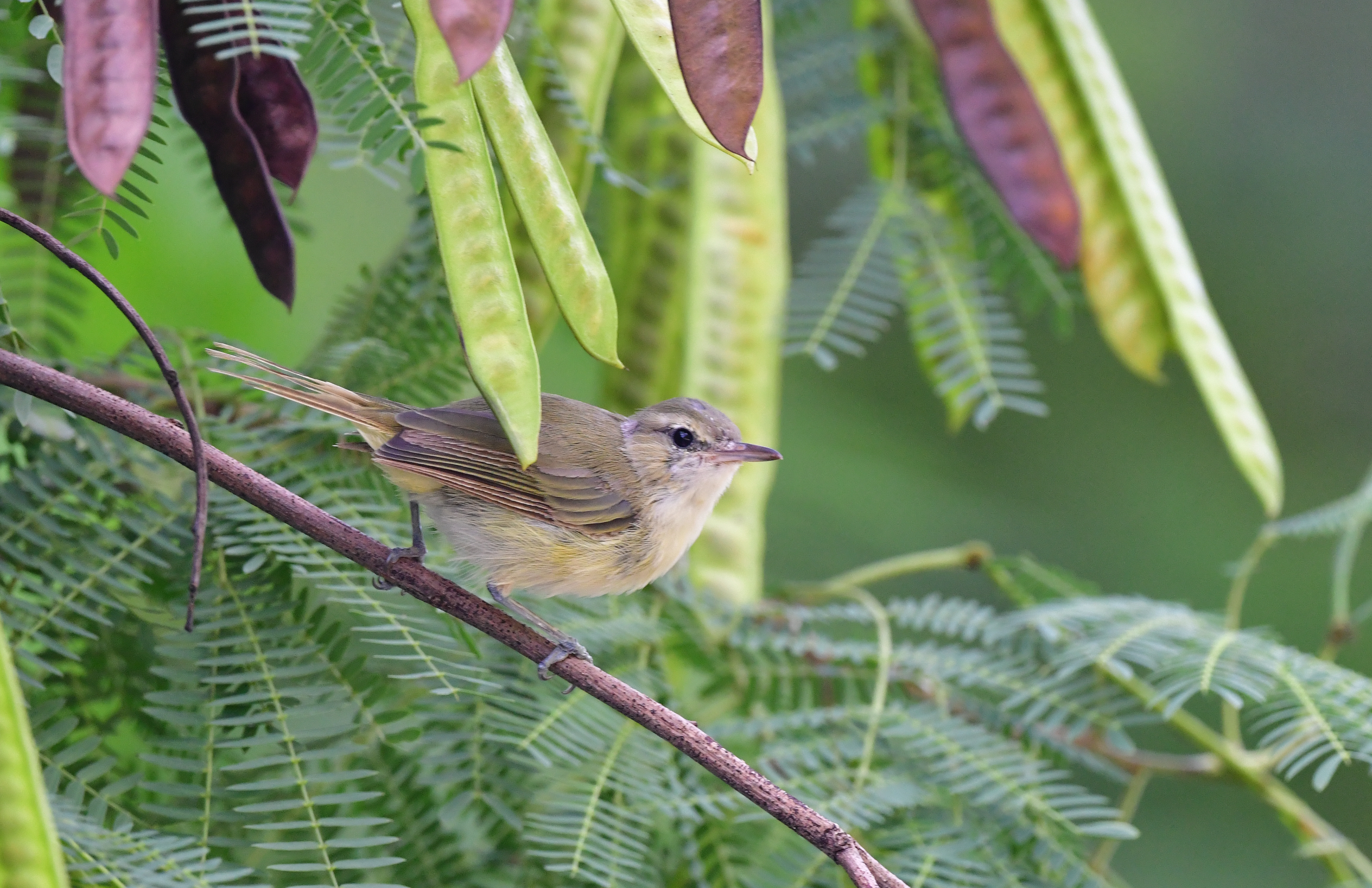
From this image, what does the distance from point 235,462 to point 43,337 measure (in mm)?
885

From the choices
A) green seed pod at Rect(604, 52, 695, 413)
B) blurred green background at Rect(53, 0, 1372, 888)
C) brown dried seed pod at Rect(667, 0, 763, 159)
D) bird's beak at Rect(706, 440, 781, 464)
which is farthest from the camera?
blurred green background at Rect(53, 0, 1372, 888)

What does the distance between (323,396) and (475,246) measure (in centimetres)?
59

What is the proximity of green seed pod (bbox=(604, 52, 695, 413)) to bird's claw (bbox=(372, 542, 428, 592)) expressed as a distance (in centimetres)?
82

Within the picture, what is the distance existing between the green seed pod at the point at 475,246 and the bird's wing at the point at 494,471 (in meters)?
0.45

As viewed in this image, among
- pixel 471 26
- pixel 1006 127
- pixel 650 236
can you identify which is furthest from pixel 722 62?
pixel 650 236

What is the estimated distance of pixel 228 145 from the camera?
1.29 m

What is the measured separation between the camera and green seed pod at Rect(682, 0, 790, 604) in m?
2.14

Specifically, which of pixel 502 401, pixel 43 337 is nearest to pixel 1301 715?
pixel 502 401

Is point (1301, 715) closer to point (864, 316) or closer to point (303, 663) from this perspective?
point (864, 316)

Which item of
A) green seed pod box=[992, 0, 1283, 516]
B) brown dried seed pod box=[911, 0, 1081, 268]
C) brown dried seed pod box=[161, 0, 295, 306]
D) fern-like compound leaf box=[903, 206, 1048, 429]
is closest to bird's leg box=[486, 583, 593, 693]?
brown dried seed pod box=[161, 0, 295, 306]

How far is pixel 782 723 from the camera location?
176 cm

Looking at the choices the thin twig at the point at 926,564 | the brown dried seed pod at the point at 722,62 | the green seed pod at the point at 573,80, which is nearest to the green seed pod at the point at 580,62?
the green seed pod at the point at 573,80

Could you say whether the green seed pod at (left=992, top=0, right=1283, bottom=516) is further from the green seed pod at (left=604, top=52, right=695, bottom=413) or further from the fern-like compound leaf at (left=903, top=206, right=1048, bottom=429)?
the green seed pod at (left=604, top=52, right=695, bottom=413)

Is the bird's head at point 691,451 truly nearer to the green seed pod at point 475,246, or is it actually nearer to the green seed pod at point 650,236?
the green seed pod at point 650,236
